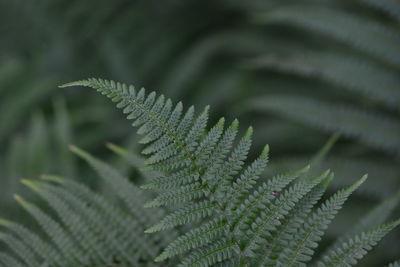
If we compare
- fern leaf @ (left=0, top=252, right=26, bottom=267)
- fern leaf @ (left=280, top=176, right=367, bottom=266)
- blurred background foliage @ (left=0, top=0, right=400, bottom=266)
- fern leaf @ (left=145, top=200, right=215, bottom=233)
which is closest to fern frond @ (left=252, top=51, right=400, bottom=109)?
A: blurred background foliage @ (left=0, top=0, right=400, bottom=266)

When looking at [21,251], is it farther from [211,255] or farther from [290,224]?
[290,224]

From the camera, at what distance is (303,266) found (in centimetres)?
86

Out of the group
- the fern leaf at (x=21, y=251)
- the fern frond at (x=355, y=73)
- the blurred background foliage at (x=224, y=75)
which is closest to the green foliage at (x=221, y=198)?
the fern leaf at (x=21, y=251)

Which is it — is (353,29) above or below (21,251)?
Answer: above

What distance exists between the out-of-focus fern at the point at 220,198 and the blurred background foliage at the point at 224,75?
79 cm

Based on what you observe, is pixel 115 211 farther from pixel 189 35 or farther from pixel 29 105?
pixel 189 35

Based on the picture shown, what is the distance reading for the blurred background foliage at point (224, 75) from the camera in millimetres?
1677

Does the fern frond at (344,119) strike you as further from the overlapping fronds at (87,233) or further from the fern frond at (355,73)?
the overlapping fronds at (87,233)

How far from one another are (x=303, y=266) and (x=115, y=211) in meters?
0.47

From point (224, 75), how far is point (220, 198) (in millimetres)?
1571

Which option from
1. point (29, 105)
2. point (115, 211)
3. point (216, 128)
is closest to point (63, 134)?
point (29, 105)

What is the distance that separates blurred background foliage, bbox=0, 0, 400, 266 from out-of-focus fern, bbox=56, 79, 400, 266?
2.58 feet

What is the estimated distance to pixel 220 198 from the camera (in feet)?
2.77

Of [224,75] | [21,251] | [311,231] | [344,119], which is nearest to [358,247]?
[311,231]
